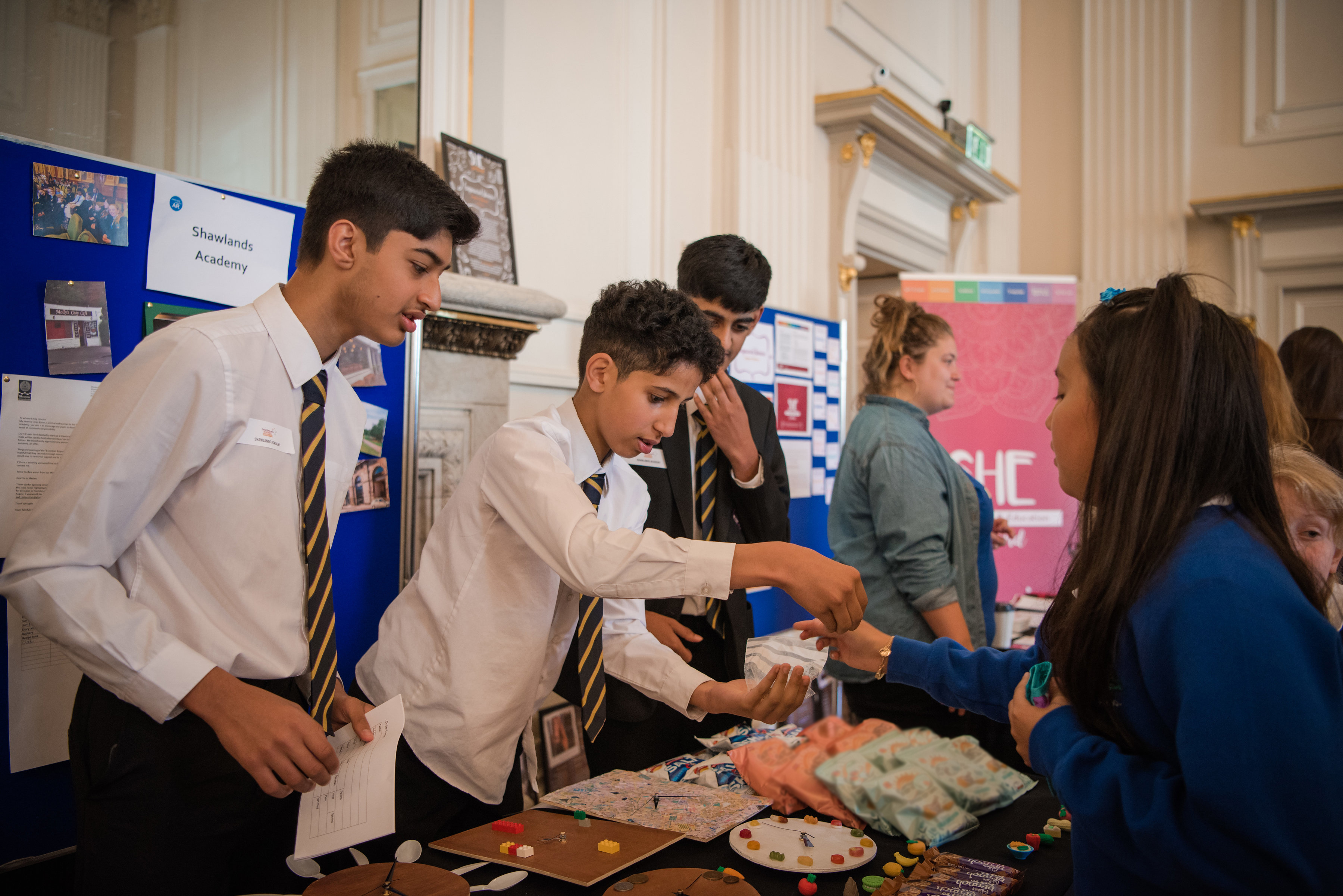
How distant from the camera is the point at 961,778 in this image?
1.50 meters

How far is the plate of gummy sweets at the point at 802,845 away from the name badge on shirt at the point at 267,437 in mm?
840

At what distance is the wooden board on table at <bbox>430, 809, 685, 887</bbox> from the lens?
1.14 meters

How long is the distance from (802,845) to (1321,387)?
229 centimetres

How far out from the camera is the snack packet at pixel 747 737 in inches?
65.1

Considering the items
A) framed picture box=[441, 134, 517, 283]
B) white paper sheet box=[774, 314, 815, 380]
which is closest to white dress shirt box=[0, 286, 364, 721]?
framed picture box=[441, 134, 517, 283]

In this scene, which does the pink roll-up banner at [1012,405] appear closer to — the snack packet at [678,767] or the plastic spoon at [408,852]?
the snack packet at [678,767]

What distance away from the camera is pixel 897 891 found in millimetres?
1148

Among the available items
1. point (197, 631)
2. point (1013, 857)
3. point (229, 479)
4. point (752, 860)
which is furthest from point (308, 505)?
point (1013, 857)

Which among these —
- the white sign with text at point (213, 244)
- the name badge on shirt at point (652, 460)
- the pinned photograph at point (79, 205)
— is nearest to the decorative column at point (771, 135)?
the name badge on shirt at point (652, 460)

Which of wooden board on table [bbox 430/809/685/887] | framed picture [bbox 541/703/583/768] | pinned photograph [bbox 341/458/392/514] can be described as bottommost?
framed picture [bbox 541/703/583/768]

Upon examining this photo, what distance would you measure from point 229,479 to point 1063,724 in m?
1.09

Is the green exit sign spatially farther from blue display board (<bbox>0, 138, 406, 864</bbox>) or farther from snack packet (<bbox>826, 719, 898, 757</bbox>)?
blue display board (<bbox>0, 138, 406, 864</bbox>)

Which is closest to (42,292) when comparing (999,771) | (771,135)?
(999,771)

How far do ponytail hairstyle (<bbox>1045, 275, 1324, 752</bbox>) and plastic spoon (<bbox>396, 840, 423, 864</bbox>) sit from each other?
33.4 inches
